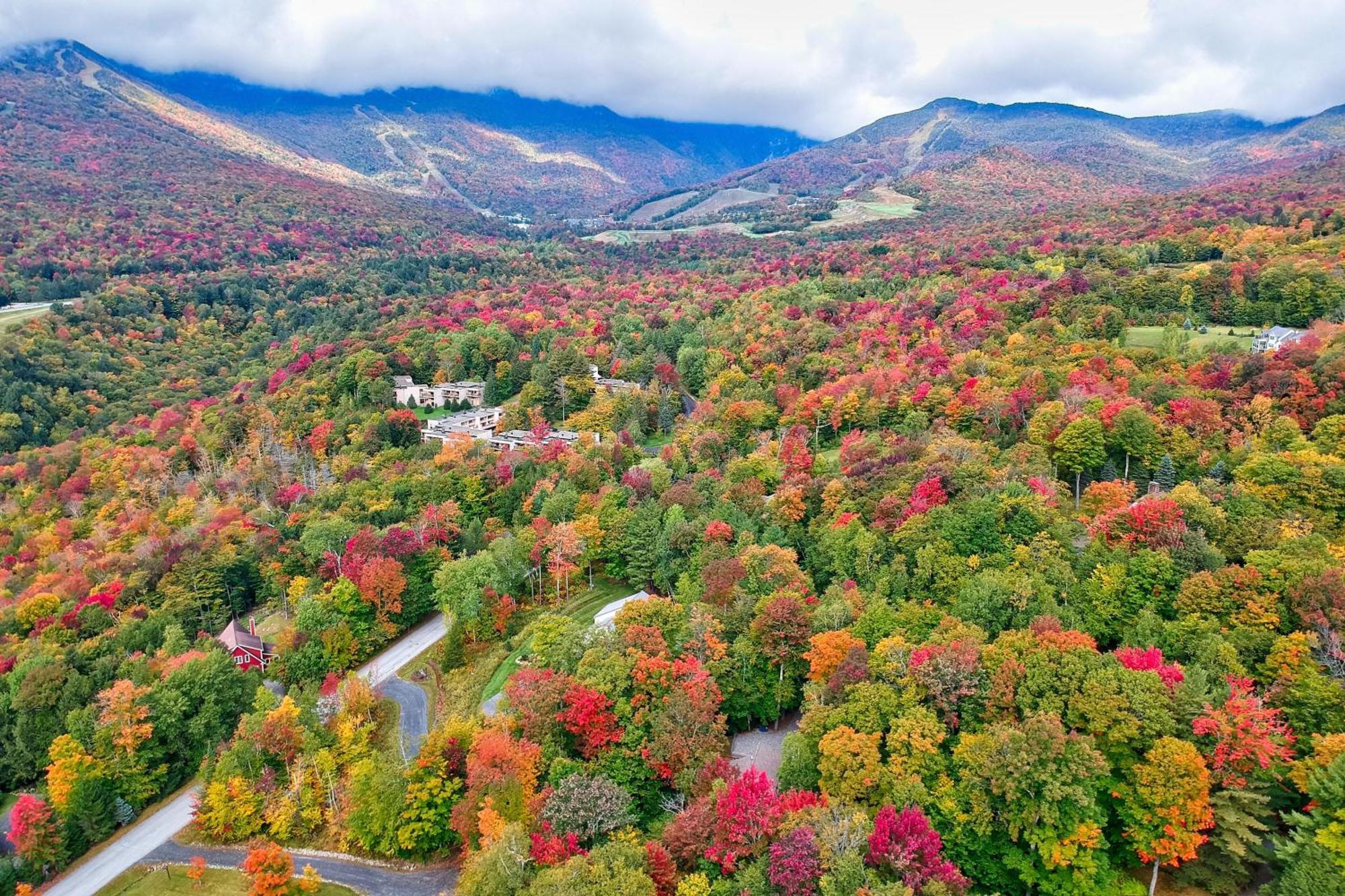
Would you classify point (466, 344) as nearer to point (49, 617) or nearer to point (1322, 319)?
point (49, 617)

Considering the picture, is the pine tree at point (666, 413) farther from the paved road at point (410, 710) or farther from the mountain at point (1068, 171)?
the mountain at point (1068, 171)

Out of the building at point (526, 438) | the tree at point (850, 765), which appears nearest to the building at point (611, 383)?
the building at point (526, 438)

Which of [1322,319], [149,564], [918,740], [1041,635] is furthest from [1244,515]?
[149,564]

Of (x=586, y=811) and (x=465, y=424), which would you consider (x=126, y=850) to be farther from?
(x=465, y=424)

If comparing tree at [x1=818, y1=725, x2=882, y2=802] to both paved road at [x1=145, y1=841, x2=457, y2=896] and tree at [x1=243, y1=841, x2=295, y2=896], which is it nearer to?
paved road at [x1=145, y1=841, x2=457, y2=896]

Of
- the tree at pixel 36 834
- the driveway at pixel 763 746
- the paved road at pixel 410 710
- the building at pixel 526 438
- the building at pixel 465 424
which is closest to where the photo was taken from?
the tree at pixel 36 834

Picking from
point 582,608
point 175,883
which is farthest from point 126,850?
point 582,608

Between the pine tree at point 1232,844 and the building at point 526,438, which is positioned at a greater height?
the pine tree at point 1232,844
